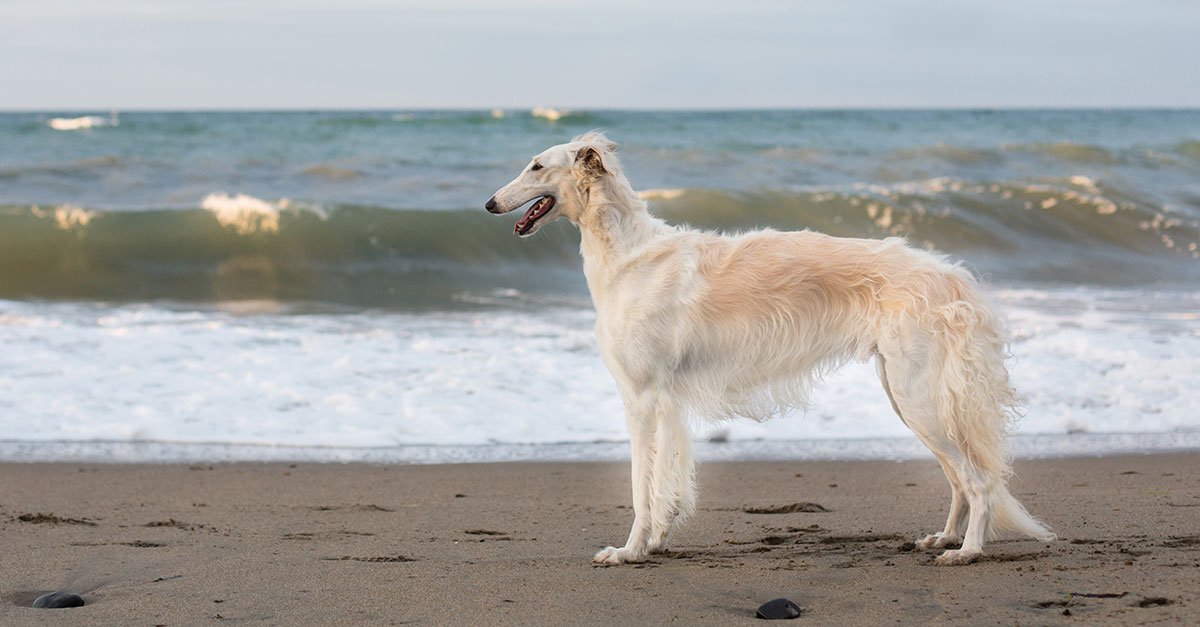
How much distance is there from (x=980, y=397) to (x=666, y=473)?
131 centimetres

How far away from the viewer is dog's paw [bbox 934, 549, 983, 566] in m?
4.19

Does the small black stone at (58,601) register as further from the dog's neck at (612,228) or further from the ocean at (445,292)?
the ocean at (445,292)

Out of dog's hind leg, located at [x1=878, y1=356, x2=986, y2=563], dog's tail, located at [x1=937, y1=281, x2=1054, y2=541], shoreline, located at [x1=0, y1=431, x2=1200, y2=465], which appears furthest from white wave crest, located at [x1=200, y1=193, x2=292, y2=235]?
dog's tail, located at [x1=937, y1=281, x2=1054, y2=541]

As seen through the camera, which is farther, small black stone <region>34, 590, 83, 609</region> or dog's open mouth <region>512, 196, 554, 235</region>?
dog's open mouth <region>512, 196, 554, 235</region>

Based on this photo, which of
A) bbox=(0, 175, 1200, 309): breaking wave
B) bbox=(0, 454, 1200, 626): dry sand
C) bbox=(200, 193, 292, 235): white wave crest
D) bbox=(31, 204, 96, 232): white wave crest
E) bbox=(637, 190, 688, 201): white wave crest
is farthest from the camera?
bbox=(637, 190, 688, 201): white wave crest

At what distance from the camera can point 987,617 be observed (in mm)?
3457

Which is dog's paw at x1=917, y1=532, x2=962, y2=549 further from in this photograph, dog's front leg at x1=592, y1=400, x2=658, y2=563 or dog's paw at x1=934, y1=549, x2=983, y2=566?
dog's front leg at x1=592, y1=400, x2=658, y2=563

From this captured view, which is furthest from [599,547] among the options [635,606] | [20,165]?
[20,165]

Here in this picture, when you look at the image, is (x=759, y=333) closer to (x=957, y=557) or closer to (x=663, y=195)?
(x=957, y=557)

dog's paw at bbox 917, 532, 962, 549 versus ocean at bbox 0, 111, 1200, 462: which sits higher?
ocean at bbox 0, 111, 1200, 462

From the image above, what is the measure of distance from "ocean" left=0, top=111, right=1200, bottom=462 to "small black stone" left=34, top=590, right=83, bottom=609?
2553 mm

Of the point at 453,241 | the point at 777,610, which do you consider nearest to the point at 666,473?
the point at 777,610

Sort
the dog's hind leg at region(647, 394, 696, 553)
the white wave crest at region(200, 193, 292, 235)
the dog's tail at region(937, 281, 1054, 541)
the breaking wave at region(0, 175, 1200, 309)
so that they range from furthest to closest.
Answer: the white wave crest at region(200, 193, 292, 235) → the breaking wave at region(0, 175, 1200, 309) → the dog's hind leg at region(647, 394, 696, 553) → the dog's tail at region(937, 281, 1054, 541)

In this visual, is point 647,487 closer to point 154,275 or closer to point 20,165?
point 154,275
